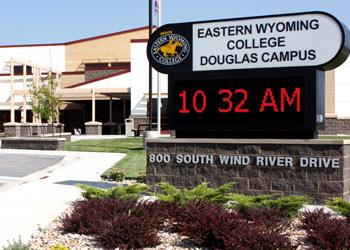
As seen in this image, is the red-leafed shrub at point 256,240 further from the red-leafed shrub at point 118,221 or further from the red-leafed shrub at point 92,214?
the red-leafed shrub at point 92,214

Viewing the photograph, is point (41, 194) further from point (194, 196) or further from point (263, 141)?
point (263, 141)

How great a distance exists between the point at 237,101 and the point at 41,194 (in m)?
4.58

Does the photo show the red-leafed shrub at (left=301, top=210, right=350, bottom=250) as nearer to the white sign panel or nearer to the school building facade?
the white sign panel

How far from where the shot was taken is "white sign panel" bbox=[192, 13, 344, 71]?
1070 centimetres

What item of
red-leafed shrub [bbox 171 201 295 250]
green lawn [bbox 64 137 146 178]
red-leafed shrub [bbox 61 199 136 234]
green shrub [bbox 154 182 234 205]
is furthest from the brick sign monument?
green lawn [bbox 64 137 146 178]

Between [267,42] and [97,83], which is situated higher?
[97,83]

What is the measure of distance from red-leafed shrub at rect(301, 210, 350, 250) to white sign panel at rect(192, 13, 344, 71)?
412 centimetres

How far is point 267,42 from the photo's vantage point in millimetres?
11219

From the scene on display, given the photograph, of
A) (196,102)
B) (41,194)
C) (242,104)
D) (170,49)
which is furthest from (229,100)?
(41,194)

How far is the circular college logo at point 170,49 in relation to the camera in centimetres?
1196

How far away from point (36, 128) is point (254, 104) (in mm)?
31171

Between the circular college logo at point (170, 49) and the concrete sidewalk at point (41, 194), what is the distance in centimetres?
343

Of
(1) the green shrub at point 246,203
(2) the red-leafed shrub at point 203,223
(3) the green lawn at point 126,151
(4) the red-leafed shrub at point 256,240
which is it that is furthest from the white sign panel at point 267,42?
(4) the red-leafed shrub at point 256,240

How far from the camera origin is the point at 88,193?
367 inches
